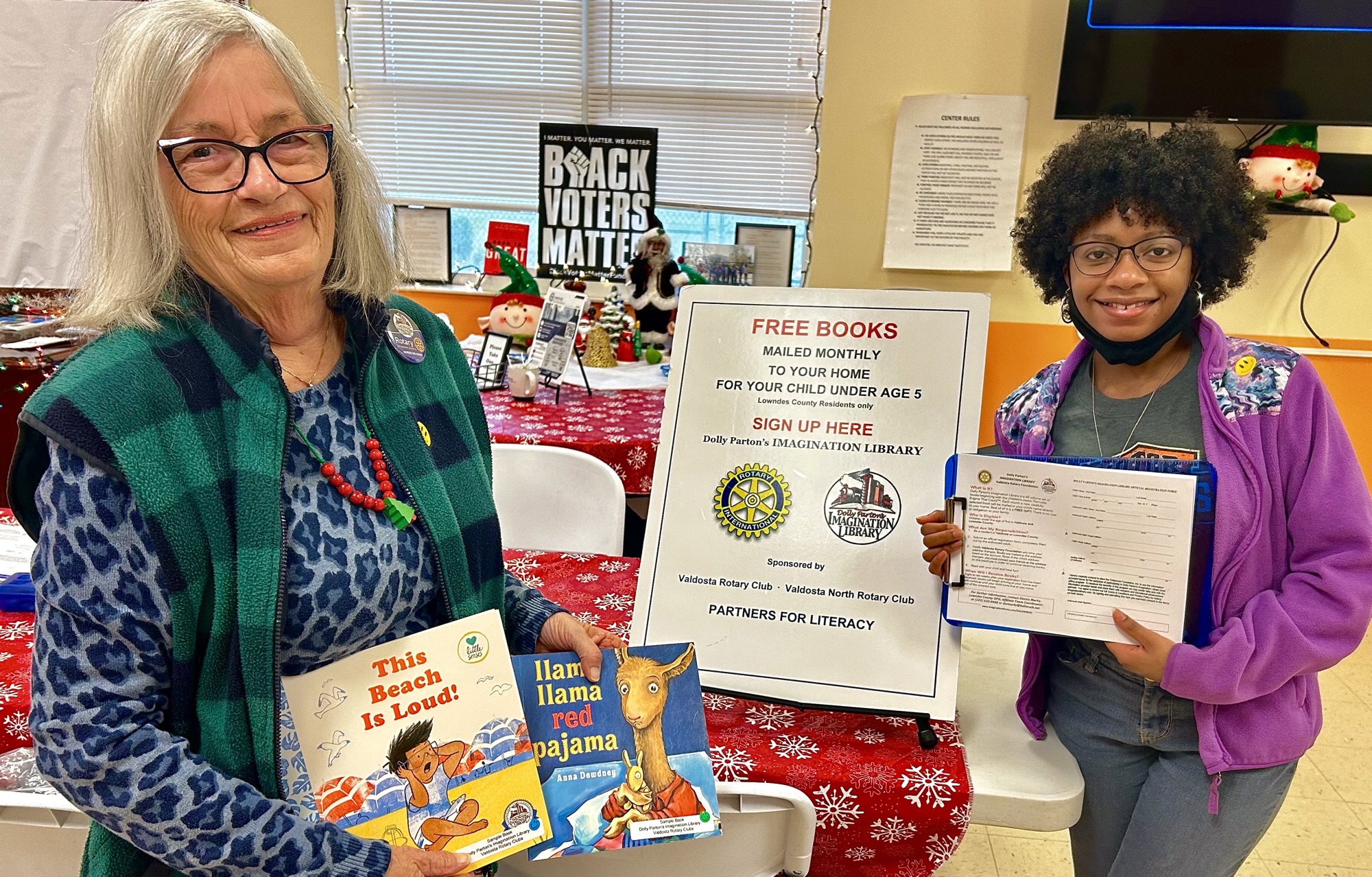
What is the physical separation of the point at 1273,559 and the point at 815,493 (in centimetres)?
60

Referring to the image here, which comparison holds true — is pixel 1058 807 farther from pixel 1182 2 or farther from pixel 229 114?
pixel 1182 2

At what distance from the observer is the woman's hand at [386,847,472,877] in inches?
34.2

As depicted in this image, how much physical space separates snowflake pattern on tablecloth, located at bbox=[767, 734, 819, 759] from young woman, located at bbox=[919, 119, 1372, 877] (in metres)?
0.29

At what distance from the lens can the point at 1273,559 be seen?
3.65 ft

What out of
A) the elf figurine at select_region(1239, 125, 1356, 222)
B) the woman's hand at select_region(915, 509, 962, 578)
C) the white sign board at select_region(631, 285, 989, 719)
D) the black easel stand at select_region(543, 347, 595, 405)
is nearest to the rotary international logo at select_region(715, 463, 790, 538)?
the white sign board at select_region(631, 285, 989, 719)

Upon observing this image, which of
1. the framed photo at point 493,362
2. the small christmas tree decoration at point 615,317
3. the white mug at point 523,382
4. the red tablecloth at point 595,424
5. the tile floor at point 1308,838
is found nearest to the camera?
the tile floor at point 1308,838

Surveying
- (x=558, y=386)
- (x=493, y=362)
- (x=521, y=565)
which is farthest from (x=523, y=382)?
(x=521, y=565)

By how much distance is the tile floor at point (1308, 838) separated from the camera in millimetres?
2172

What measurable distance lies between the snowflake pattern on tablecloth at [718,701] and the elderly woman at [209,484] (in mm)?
407

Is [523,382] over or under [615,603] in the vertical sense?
over

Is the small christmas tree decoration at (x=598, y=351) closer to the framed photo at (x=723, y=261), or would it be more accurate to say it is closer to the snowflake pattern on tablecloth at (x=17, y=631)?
the framed photo at (x=723, y=261)

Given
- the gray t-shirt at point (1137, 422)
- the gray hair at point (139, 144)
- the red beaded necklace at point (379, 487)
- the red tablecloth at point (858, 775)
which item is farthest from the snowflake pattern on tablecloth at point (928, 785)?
the gray hair at point (139, 144)

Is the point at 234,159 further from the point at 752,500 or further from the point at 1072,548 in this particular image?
the point at 1072,548

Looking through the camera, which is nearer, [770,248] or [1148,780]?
[1148,780]
